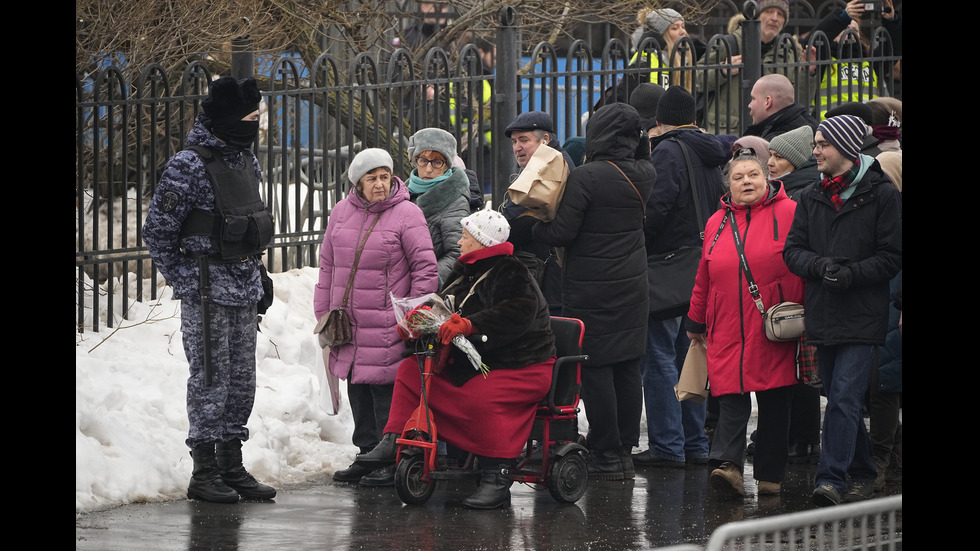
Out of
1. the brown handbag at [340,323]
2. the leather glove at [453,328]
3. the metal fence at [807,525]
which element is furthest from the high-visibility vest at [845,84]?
the metal fence at [807,525]

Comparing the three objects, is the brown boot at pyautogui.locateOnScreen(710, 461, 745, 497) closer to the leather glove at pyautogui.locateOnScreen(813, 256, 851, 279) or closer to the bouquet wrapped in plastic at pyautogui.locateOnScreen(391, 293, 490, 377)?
the leather glove at pyautogui.locateOnScreen(813, 256, 851, 279)

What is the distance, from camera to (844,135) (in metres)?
7.61

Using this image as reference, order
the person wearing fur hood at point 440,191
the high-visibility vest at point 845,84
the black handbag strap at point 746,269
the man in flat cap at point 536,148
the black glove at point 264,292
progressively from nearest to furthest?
the black handbag strap at point 746,269 → the black glove at point 264,292 → the person wearing fur hood at point 440,191 → the man in flat cap at point 536,148 → the high-visibility vest at point 845,84

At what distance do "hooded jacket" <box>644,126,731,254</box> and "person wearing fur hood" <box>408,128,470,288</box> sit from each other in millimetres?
1084

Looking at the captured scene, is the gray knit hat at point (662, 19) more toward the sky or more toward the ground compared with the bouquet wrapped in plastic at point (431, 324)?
more toward the sky

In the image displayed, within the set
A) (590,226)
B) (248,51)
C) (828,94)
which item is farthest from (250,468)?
(828,94)

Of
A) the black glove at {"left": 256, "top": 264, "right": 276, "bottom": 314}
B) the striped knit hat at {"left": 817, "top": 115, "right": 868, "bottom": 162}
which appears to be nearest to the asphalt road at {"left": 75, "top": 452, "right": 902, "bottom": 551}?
the black glove at {"left": 256, "top": 264, "right": 276, "bottom": 314}

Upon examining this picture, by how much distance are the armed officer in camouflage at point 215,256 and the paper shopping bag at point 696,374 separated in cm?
226

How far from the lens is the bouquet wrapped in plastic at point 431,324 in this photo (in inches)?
298

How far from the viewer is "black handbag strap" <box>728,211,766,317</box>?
25.9 ft

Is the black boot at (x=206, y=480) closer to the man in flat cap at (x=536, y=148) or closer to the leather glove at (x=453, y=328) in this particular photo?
the leather glove at (x=453, y=328)

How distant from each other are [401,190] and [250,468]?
1.67 m

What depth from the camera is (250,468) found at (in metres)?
8.26
